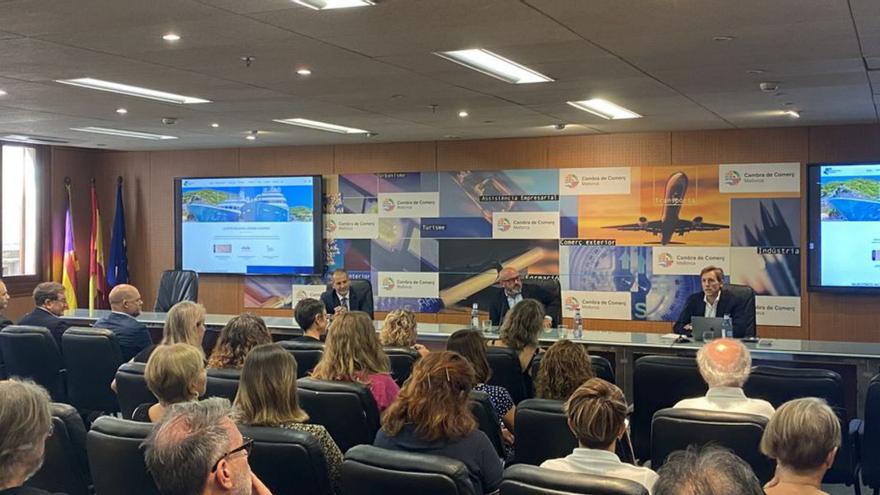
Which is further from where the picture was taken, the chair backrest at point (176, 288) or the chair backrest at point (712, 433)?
the chair backrest at point (176, 288)

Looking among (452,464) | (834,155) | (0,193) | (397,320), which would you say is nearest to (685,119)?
(834,155)

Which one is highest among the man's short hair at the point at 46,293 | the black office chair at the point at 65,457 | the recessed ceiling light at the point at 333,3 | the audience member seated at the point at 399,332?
the recessed ceiling light at the point at 333,3

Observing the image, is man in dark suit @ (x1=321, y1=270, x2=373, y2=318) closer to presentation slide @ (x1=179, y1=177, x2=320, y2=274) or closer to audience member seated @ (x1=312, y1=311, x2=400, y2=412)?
presentation slide @ (x1=179, y1=177, x2=320, y2=274)

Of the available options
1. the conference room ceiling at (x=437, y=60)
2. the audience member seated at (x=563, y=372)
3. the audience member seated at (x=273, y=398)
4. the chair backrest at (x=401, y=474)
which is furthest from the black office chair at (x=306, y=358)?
the chair backrest at (x=401, y=474)

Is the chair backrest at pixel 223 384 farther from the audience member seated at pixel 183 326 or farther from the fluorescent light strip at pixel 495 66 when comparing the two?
the fluorescent light strip at pixel 495 66

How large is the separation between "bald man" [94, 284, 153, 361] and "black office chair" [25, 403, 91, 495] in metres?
2.46

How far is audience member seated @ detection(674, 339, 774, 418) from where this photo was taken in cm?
355

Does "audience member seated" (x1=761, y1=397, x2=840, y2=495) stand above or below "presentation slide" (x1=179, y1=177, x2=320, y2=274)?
below

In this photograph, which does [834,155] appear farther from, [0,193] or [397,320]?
[0,193]

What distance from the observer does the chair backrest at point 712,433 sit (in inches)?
125

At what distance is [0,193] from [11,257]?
33.0 inches

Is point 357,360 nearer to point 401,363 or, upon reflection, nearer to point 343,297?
point 401,363

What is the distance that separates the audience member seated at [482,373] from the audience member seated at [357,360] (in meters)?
A: 0.36

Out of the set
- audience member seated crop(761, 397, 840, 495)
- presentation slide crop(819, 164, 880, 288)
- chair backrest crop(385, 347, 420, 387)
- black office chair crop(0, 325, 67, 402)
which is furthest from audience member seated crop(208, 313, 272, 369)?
presentation slide crop(819, 164, 880, 288)
